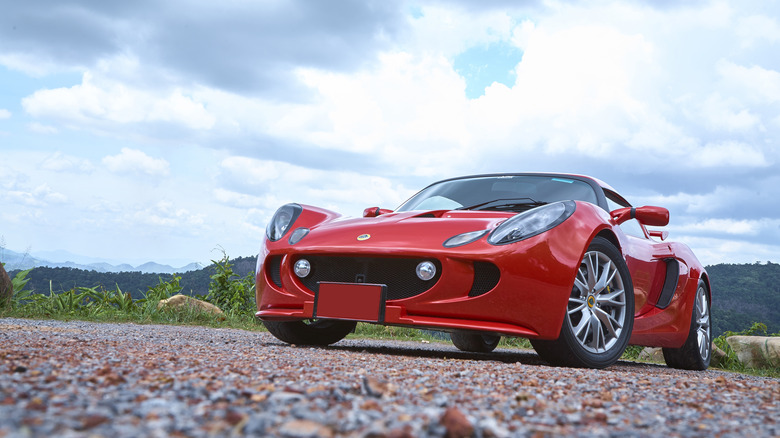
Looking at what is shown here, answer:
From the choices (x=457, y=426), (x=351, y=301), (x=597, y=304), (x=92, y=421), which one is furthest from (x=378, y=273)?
(x=92, y=421)

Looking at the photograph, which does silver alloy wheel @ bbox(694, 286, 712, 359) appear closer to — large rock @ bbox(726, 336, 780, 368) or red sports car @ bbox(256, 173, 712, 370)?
red sports car @ bbox(256, 173, 712, 370)

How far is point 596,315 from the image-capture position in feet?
13.0

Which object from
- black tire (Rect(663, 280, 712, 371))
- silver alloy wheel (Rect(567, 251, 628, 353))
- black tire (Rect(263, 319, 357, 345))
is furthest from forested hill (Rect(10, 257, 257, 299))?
silver alloy wheel (Rect(567, 251, 628, 353))

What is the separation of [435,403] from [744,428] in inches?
33.5

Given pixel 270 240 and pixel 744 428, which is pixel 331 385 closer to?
pixel 744 428

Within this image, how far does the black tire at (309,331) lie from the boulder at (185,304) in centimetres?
366

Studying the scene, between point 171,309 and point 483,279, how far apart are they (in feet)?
17.9

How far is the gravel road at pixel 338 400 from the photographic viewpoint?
1433 mm

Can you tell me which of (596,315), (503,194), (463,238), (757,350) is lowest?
(757,350)

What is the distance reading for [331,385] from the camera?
206cm

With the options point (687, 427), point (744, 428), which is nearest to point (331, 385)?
point (687, 427)

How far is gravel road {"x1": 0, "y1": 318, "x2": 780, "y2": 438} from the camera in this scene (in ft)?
4.70

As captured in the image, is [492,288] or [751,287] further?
[751,287]

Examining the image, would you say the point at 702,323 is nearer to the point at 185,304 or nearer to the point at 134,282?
the point at 185,304
